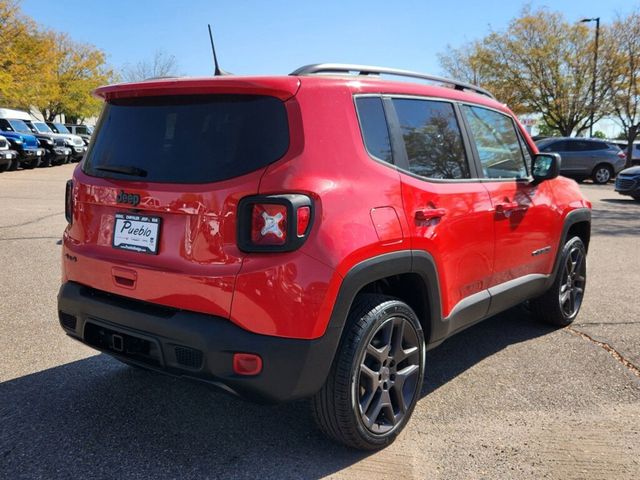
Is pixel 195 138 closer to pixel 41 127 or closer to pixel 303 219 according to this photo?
pixel 303 219

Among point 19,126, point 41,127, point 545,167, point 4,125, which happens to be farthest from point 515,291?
point 41,127

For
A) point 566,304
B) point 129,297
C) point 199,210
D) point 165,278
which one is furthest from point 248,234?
point 566,304

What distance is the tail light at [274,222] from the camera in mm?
2354

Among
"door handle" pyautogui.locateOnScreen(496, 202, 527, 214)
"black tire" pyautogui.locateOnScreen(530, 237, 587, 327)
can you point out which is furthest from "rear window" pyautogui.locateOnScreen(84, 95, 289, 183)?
"black tire" pyautogui.locateOnScreen(530, 237, 587, 327)

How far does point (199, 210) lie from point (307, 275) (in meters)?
0.55

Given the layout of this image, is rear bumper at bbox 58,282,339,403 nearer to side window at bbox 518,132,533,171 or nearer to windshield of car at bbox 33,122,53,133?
side window at bbox 518,132,533,171

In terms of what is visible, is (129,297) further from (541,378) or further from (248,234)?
(541,378)

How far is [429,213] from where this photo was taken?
2996 millimetres

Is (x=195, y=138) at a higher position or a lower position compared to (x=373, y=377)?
higher

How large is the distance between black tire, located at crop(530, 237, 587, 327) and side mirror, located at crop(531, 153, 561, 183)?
0.76 meters

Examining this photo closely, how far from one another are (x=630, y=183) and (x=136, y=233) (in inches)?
618

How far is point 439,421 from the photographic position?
126 inches

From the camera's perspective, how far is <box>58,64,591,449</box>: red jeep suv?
2.41m

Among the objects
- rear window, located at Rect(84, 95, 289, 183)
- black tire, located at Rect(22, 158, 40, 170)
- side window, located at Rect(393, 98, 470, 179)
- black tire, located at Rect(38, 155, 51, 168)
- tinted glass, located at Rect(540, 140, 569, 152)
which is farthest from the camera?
black tire, located at Rect(38, 155, 51, 168)
